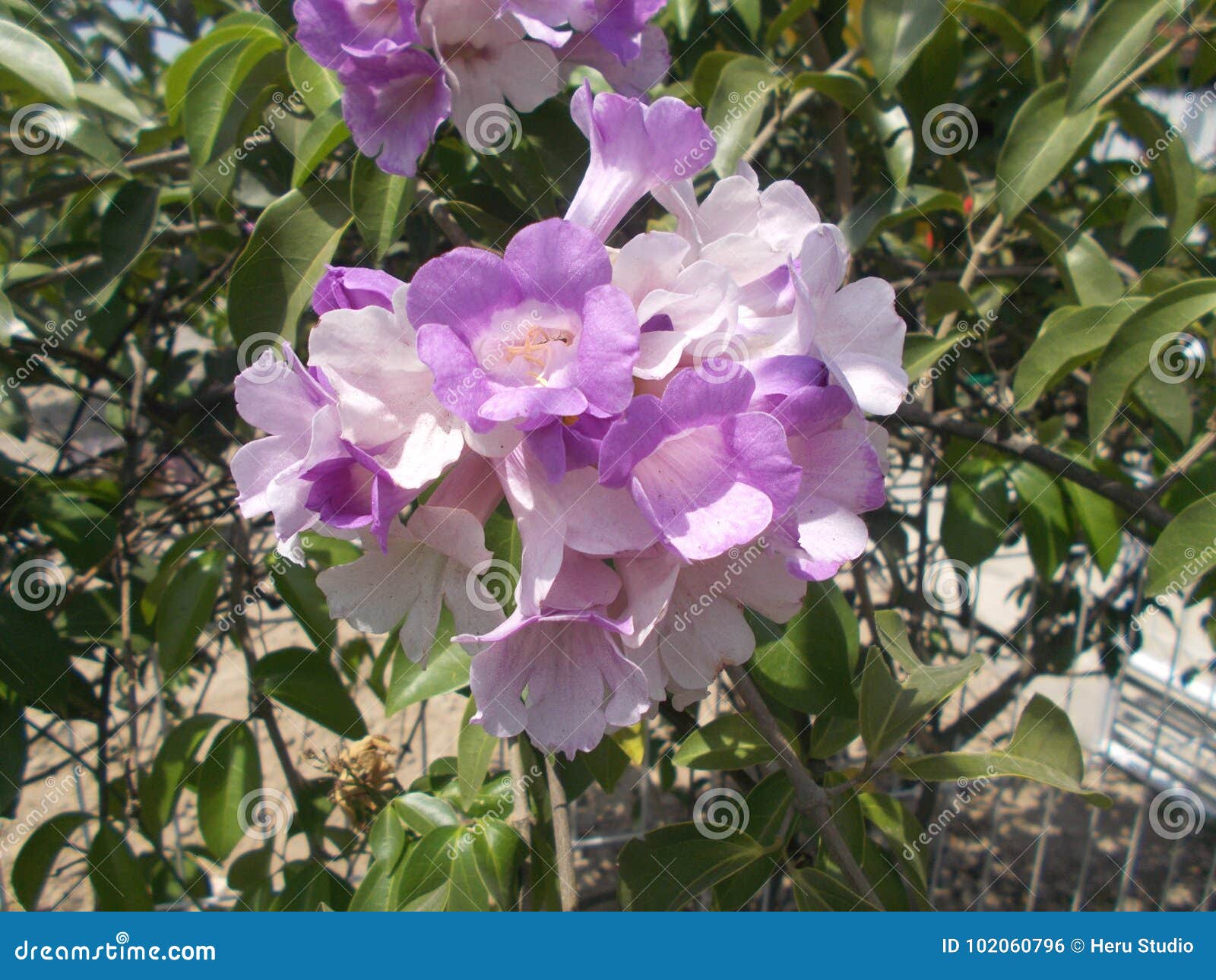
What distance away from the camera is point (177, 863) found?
2.03 metres

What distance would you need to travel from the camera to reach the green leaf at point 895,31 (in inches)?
42.9

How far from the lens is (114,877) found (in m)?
1.25

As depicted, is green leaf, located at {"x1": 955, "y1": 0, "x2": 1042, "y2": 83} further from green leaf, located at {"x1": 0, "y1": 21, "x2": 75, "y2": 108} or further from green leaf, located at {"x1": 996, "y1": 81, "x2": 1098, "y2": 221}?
green leaf, located at {"x1": 0, "y1": 21, "x2": 75, "y2": 108}

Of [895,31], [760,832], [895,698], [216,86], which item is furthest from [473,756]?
[895,31]

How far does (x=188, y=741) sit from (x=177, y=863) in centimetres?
101

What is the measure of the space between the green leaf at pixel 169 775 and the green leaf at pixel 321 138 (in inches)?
32.5

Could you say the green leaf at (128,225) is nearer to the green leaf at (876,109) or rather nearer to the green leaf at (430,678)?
the green leaf at (430,678)

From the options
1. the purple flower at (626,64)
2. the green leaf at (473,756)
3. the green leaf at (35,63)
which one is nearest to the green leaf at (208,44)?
the green leaf at (35,63)

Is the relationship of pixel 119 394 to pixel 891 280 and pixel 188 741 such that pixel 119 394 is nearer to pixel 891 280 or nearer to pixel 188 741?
pixel 188 741

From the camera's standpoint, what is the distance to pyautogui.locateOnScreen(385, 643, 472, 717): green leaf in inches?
40.8

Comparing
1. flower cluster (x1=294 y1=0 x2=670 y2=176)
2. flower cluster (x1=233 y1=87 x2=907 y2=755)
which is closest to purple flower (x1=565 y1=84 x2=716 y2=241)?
flower cluster (x1=233 y1=87 x2=907 y2=755)

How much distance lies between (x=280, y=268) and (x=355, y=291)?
0.32m

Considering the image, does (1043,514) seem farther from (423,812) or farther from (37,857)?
(37,857)
